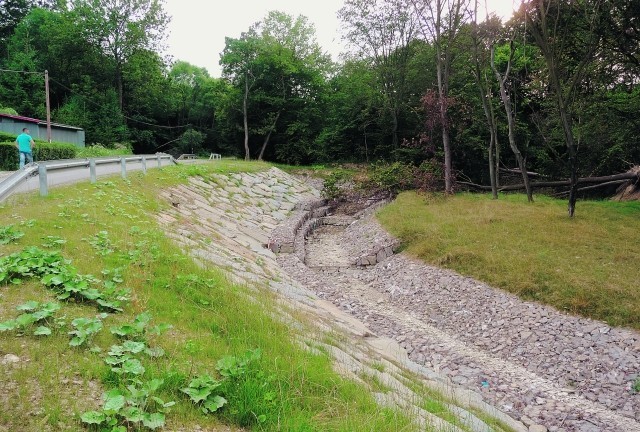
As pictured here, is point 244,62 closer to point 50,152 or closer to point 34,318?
point 50,152

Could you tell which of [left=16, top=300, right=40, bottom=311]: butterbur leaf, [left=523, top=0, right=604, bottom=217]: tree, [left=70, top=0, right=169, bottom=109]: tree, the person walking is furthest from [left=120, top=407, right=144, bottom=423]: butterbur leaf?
[left=70, top=0, right=169, bottom=109]: tree

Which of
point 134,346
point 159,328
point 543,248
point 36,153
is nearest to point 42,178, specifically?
point 159,328

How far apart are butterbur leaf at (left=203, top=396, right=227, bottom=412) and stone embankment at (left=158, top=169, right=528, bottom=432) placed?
4.56 ft

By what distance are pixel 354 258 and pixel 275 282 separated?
5.50 metres

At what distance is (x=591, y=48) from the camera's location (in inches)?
497

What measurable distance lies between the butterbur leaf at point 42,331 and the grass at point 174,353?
0.20 ft

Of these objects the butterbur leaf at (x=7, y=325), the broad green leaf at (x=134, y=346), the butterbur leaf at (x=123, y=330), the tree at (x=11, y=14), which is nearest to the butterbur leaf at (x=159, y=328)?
the butterbur leaf at (x=123, y=330)

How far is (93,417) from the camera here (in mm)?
2410

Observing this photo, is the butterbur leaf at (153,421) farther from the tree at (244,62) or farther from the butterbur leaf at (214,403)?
the tree at (244,62)

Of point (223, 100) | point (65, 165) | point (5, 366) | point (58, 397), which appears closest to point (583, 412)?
point (58, 397)

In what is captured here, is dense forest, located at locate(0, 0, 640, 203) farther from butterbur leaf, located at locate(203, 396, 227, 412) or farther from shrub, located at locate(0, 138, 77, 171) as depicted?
shrub, located at locate(0, 138, 77, 171)

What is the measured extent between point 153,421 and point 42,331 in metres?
1.35

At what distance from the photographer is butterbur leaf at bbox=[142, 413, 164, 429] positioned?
8.12ft

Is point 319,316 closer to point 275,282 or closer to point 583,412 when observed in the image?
point 275,282
